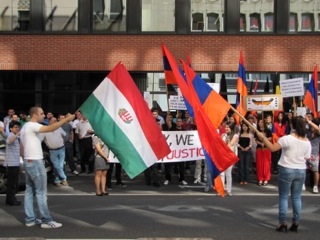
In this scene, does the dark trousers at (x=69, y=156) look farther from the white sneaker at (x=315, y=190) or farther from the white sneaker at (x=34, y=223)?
the white sneaker at (x=315, y=190)

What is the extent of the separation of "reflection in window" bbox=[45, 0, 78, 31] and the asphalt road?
8804 mm

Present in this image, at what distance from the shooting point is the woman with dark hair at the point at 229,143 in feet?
35.4

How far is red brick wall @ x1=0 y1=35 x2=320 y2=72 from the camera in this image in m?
18.7

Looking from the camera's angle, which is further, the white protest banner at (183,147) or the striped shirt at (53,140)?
the striped shirt at (53,140)

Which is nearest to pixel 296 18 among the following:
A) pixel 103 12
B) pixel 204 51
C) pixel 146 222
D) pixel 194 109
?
pixel 204 51

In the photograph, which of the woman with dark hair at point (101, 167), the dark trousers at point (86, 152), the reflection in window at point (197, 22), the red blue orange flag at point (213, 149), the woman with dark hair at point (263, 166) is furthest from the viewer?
the reflection in window at point (197, 22)

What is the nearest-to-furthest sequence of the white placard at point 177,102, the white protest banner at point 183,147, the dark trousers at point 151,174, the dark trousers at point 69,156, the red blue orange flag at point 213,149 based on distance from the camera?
the red blue orange flag at point 213,149 → the white protest banner at point 183,147 → the dark trousers at point 151,174 → the white placard at point 177,102 → the dark trousers at point 69,156

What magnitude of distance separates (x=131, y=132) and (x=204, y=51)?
11.7 m

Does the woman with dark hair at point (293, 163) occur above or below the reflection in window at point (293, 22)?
below

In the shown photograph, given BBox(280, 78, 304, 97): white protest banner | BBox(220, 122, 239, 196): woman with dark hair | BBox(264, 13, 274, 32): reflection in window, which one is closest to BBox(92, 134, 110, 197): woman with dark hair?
BBox(220, 122, 239, 196): woman with dark hair

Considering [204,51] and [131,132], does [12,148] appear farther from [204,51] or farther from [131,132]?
[204,51]

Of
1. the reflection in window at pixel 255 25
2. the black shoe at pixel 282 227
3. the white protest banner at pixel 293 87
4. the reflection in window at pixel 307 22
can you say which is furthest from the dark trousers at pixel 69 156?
the reflection in window at pixel 307 22

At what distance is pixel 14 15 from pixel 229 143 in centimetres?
1129

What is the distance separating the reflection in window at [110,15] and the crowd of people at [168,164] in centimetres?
459
